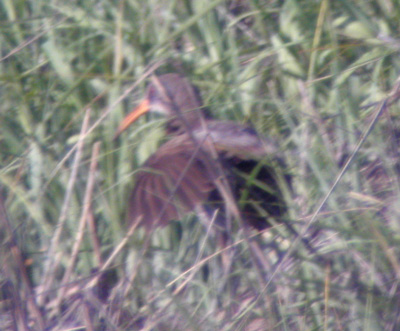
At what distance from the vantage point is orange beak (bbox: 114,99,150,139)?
306 centimetres

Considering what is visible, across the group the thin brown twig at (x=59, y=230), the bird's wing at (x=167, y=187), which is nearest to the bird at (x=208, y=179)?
the bird's wing at (x=167, y=187)

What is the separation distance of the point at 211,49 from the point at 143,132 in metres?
0.45

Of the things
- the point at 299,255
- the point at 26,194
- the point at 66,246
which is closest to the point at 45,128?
the point at 26,194

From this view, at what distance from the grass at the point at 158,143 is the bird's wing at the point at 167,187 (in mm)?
95

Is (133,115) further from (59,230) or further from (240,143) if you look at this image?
(59,230)

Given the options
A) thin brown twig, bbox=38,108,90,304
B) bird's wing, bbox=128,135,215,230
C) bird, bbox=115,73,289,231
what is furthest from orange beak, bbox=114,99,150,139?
thin brown twig, bbox=38,108,90,304

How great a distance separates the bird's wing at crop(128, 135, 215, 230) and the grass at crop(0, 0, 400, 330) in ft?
0.31

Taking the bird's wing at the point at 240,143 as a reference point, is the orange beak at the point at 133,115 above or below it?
above

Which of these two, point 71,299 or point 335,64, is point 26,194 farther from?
point 335,64

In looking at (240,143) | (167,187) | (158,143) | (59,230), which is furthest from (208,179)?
(158,143)

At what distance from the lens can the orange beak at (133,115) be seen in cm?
306

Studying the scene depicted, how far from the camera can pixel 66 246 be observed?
2602 millimetres

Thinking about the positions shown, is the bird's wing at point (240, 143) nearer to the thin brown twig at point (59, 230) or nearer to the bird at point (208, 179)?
the bird at point (208, 179)

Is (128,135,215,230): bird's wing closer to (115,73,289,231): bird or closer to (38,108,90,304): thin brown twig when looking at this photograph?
(115,73,289,231): bird
